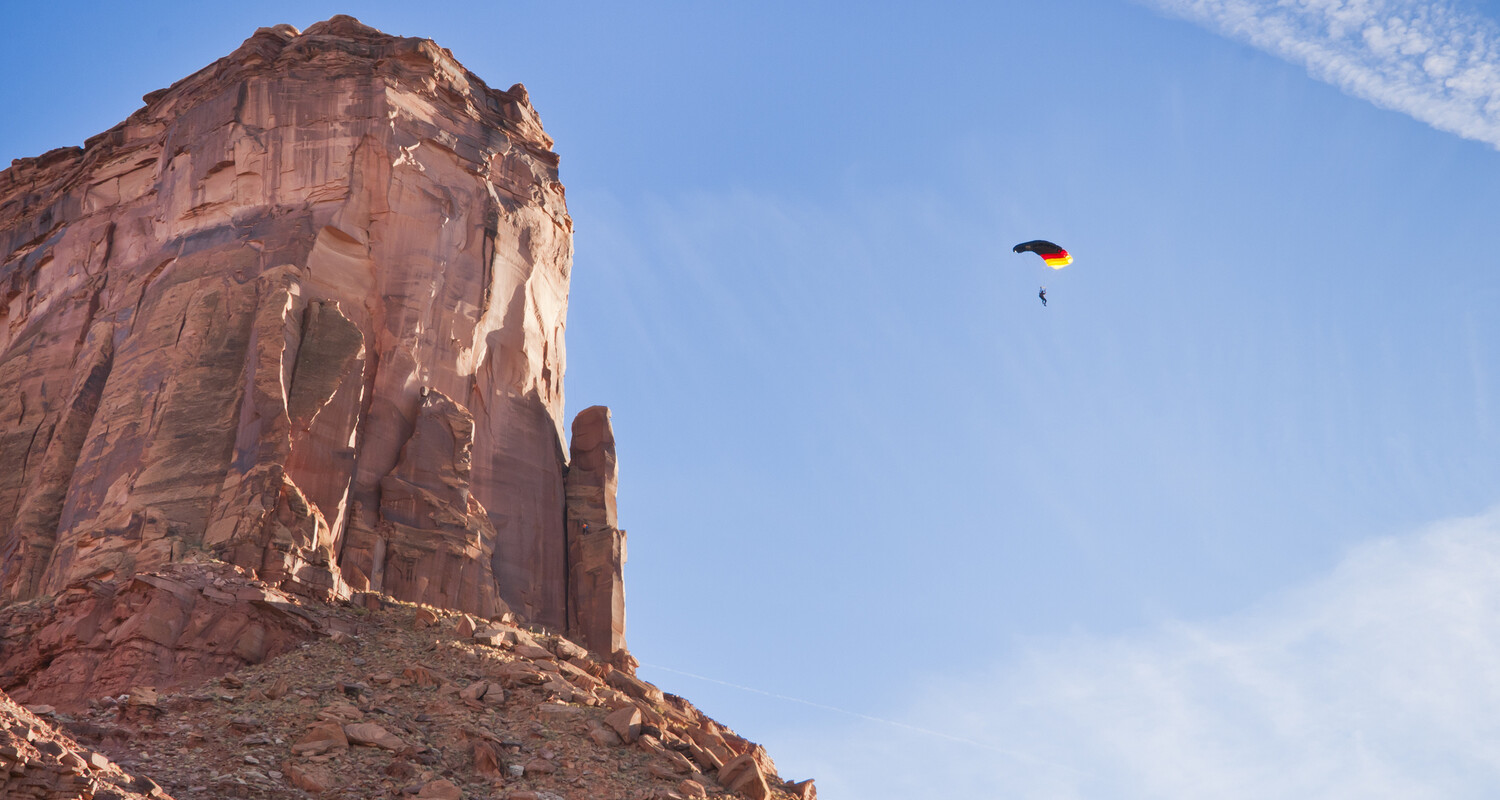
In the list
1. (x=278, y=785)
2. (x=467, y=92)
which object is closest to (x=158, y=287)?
(x=467, y=92)

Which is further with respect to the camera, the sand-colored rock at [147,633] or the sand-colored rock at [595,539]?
the sand-colored rock at [595,539]

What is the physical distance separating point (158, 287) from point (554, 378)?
13.5m

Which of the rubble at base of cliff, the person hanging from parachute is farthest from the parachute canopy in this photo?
the rubble at base of cliff

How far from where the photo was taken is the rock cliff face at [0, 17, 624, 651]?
144 ft

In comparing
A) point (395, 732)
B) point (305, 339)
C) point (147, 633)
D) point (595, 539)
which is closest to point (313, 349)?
point (305, 339)

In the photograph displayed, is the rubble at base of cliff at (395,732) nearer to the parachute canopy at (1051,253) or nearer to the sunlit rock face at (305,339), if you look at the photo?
the sunlit rock face at (305,339)

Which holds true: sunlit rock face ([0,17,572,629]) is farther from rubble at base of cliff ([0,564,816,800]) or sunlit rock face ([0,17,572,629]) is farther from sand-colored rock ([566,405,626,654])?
rubble at base of cliff ([0,564,816,800])

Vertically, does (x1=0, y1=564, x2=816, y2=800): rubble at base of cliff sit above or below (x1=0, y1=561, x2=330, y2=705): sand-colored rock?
below

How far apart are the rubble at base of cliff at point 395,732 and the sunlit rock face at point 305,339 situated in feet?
14.3

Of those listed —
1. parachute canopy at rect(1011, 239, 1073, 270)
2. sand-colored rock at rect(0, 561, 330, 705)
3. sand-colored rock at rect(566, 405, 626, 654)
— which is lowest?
sand-colored rock at rect(0, 561, 330, 705)

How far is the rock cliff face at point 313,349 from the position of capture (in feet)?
144

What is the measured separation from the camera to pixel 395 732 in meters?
33.8

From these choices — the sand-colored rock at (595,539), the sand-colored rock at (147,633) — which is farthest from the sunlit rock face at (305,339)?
the sand-colored rock at (147,633)

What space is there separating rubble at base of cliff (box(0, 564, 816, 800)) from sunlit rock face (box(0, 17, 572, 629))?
172 inches
